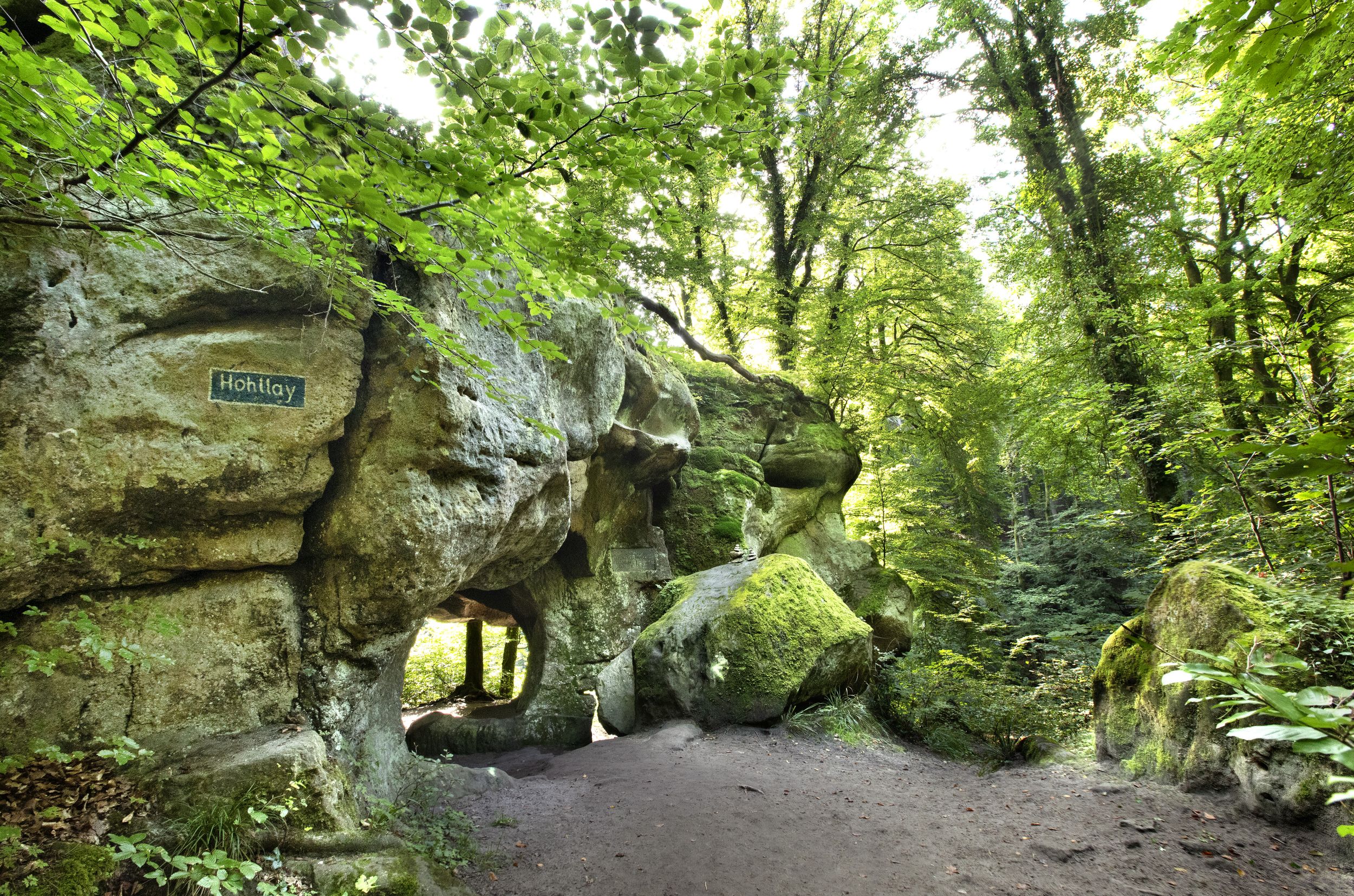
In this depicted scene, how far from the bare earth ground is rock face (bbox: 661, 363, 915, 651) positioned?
4.48 metres

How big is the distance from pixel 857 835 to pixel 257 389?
18.0 feet

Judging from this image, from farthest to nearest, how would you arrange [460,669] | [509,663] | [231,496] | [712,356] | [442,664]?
[460,669]
[442,664]
[509,663]
[712,356]
[231,496]

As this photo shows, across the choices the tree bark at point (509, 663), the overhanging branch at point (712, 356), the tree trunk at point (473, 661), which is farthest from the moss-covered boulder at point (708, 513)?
the tree trunk at point (473, 661)

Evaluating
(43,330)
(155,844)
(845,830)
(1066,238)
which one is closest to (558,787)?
(845,830)

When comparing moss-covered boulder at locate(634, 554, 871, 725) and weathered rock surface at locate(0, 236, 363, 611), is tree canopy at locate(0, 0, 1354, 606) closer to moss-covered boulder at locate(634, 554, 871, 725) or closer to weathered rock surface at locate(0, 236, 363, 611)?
weathered rock surface at locate(0, 236, 363, 611)

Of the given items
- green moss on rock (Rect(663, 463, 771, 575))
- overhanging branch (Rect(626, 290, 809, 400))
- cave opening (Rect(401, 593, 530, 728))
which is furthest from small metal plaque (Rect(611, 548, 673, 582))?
overhanging branch (Rect(626, 290, 809, 400))

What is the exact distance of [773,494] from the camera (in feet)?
40.0

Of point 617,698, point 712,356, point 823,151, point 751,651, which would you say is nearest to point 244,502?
point 617,698

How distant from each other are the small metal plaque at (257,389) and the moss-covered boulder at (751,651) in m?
5.00

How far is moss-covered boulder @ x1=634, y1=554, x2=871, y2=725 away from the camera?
24.0ft

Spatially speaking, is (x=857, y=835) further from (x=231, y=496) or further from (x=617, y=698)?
(x=231, y=496)

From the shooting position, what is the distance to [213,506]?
441 centimetres

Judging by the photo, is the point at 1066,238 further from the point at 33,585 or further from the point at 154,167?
the point at 33,585

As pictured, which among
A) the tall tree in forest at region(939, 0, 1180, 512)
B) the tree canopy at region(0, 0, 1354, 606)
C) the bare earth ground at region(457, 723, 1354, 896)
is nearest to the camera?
the tree canopy at region(0, 0, 1354, 606)
